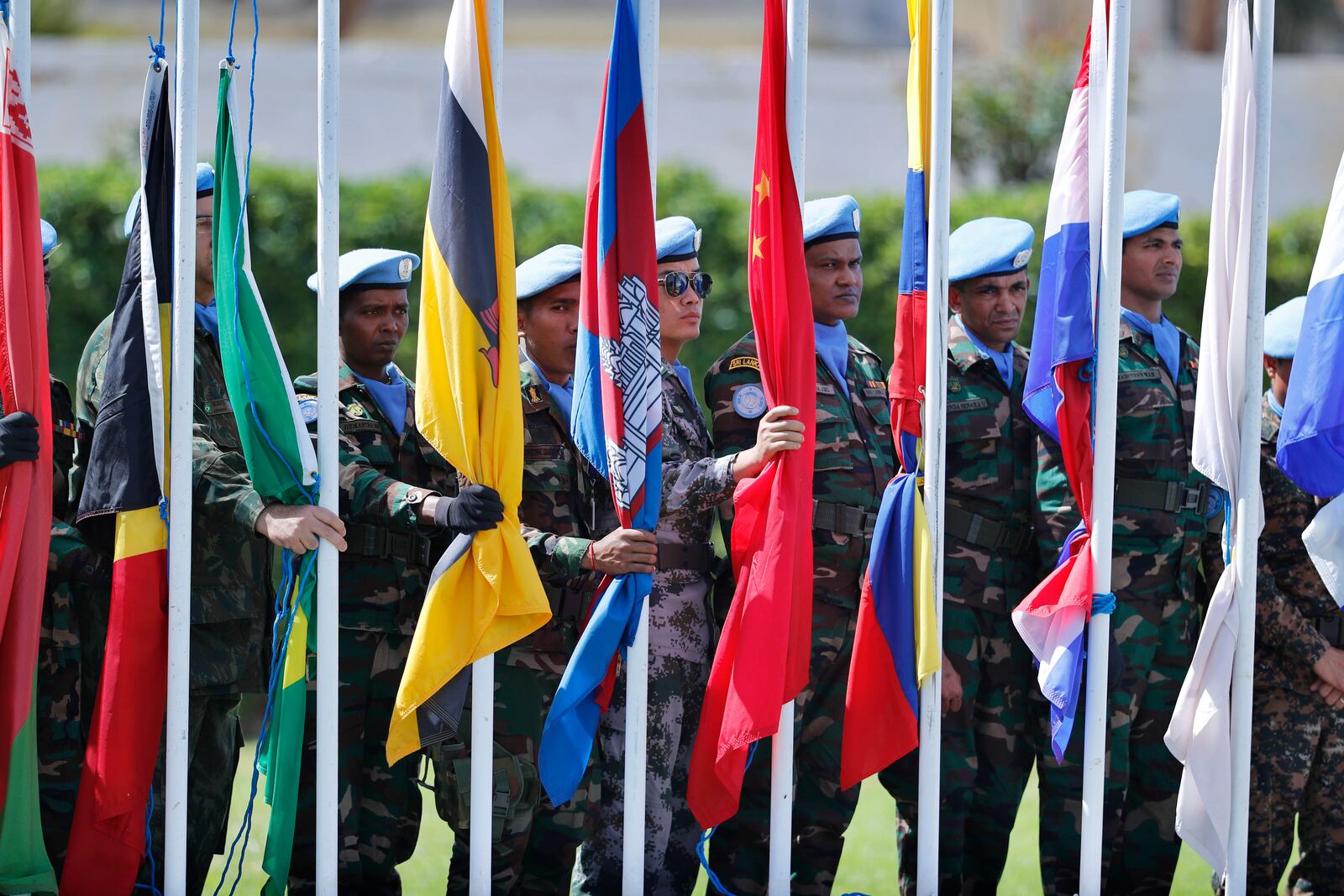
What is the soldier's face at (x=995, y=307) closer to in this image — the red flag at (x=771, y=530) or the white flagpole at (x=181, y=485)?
the red flag at (x=771, y=530)

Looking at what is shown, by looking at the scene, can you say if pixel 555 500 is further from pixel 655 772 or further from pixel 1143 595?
pixel 1143 595

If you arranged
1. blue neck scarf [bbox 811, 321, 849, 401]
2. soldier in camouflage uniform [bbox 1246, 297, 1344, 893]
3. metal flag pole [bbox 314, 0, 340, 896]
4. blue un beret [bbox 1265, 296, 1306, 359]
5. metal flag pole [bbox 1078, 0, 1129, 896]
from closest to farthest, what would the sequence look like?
1. metal flag pole [bbox 314, 0, 340, 896]
2. metal flag pole [bbox 1078, 0, 1129, 896]
3. blue neck scarf [bbox 811, 321, 849, 401]
4. soldier in camouflage uniform [bbox 1246, 297, 1344, 893]
5. blue un beret [bbox 1265, 296, 1306, 359]

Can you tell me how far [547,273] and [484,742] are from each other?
1.40 m

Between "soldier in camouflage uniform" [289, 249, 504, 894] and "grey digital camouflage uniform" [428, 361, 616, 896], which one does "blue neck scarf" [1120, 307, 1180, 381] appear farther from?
"soldier in camouflage uniform" [289, 249, 504, 894]

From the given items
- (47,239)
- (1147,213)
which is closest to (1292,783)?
(1147,213)

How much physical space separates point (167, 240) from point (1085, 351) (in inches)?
92.6

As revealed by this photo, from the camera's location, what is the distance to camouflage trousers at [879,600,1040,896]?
15.9 feet

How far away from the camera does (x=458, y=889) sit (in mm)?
4516

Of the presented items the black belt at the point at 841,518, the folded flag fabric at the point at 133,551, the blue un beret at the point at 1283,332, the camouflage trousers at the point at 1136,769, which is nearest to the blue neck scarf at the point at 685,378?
the black belt at the point at 841,518

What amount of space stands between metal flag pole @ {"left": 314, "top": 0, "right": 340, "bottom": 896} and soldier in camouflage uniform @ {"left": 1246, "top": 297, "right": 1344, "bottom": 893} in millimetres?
2743

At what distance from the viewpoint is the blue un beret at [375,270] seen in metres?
4.70

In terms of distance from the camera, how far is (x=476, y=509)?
3982 mm

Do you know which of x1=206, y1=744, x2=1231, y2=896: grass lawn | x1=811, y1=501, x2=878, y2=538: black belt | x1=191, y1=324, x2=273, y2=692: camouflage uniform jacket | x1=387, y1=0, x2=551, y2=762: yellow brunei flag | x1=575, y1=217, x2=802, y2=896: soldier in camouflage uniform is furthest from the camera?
x1=206, y1=744, x2=1231, y2=896: grass lawn

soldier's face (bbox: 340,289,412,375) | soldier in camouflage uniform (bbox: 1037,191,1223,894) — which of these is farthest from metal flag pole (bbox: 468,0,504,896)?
soldier in camouflage uniform (bbox: 1037,191,1223,894)
